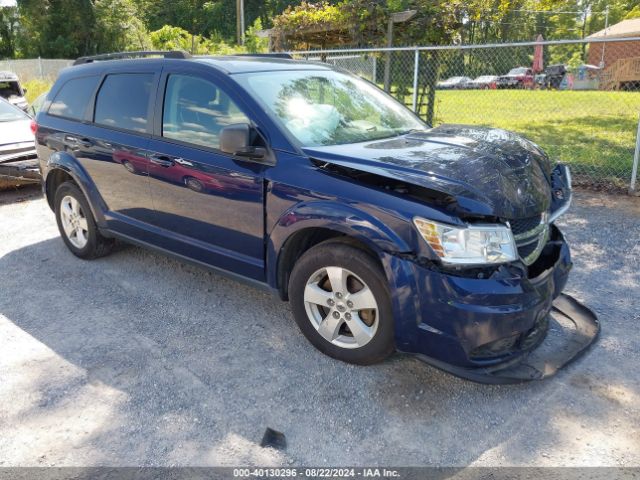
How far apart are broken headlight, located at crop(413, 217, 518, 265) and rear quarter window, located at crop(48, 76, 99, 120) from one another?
347 centimetres

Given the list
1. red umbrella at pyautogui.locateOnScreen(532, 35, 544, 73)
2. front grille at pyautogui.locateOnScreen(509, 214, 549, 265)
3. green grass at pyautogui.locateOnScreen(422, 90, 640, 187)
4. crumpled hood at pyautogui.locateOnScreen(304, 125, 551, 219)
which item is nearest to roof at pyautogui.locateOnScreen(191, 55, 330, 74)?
crumpled hood at pyautogui.locateOnScreen(304, 125, 551, 219)

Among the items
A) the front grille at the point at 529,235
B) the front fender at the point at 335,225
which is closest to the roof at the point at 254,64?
the front fender at the point at 335,225

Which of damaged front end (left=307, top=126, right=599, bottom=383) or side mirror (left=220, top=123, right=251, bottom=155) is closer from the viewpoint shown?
damaged front end (left=307, top=126, right=599, bottom=383)

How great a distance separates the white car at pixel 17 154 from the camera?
751 centimetres

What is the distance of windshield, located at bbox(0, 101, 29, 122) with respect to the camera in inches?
332

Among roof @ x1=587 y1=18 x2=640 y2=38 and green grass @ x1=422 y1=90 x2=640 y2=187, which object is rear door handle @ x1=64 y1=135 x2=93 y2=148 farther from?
roof @ x1=587 y1=18 x2=640 y2=38

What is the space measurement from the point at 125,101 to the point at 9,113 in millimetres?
5392

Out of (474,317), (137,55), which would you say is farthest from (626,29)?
(474,317)

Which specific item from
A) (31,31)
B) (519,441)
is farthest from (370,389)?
(31,31)

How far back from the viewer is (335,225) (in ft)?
10.3

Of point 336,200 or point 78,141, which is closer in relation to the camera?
point 336,200

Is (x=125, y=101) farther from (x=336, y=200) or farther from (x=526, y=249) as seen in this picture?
(x=526, y=249)

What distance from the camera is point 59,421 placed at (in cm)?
293

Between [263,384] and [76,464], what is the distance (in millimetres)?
1063
